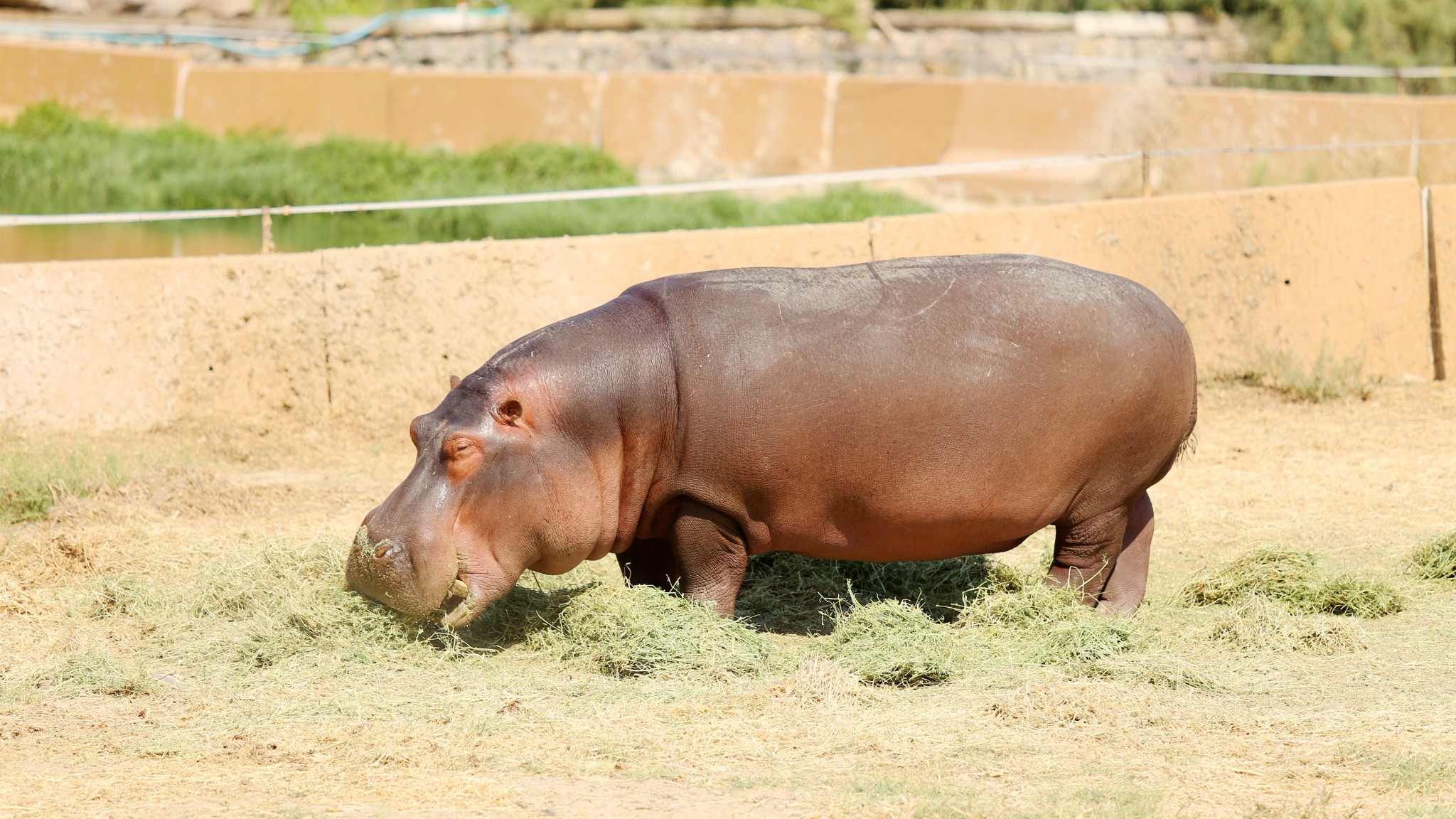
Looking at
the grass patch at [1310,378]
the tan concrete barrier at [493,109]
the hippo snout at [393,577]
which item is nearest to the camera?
the hippo snout at [393,577]

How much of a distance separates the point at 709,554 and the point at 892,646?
0.72 m

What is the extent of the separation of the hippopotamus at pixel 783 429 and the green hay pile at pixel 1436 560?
55.3 inches

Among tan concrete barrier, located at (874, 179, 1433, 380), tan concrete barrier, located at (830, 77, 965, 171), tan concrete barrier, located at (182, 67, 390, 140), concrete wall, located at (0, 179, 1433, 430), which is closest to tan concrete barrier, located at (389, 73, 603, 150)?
tan concrete barrier, located at (182, 67, 390, 140)

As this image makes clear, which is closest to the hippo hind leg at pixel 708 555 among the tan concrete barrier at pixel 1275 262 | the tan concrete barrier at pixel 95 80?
the tan concrete barrier at pixel 1275 262

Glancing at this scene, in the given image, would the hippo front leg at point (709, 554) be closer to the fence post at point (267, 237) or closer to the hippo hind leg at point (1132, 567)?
the hippo hind leg at point (1132, 567)

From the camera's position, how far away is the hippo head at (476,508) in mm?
4969

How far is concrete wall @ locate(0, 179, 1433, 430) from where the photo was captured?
775 cm

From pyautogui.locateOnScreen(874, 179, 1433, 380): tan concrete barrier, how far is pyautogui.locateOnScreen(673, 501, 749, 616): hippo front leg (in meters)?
4.28

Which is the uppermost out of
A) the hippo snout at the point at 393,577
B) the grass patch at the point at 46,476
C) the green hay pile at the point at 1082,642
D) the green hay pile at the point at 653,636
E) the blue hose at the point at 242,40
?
the blue hose at the point at 242,40

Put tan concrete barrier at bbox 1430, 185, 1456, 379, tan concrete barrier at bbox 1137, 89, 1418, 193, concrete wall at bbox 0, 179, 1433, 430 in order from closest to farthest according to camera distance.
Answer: concrete wall at bbox 0, 179, 1433, 430, tan concrete barrier at bbox 1430, 185, 1456, 379, tan concrete barrier at bbox 1137, 89, 1418, 193

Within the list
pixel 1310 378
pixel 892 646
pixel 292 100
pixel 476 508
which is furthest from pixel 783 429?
pixel 292 100

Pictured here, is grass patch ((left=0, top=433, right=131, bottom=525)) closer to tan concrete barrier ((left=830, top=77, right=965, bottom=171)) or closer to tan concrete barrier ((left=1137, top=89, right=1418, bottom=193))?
tan concrete barrier ((left=1137, top=89, right=1418, bottom=193))

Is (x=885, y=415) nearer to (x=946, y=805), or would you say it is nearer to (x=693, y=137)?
(x=946, y=805)

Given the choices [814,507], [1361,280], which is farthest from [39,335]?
[1361,280]
